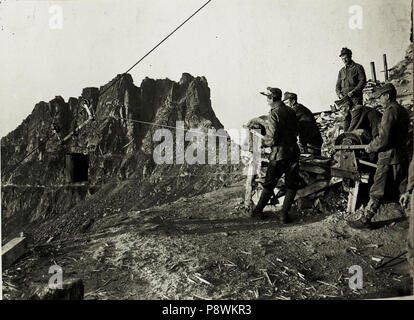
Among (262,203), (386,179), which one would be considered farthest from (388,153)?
(262,203)

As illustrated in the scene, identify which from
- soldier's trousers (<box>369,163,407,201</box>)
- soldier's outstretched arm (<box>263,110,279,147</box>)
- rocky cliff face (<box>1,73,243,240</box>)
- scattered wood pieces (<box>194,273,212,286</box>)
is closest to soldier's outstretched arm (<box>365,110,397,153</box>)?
soldier's trousers (<box>369,163,407,201</box>)

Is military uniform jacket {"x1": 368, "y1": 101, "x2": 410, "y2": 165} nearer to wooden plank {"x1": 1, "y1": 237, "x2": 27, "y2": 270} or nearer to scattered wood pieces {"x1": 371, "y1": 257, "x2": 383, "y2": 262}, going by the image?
scattered wood pieces {"x1": 371, "y1": 257, "x2": 383, "y2": 262}

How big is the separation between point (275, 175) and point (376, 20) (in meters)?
2.66

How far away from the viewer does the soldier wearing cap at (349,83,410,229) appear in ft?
16.8

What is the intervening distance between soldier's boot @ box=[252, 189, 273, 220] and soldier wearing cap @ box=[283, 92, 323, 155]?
3.94 ft

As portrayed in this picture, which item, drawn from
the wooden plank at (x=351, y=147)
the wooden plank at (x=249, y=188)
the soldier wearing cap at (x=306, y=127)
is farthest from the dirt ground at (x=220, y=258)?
the soldier wearing cap at (x=306, y=127)

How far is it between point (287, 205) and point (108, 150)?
250 cm

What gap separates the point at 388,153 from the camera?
5.18 metres

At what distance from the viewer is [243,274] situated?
4.59m

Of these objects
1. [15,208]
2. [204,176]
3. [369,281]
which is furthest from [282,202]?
[15,208]

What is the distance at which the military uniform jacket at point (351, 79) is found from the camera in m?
5.87

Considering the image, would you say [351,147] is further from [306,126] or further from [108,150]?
[108,150]

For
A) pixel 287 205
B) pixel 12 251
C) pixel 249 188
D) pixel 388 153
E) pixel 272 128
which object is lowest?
pixel 12 251
